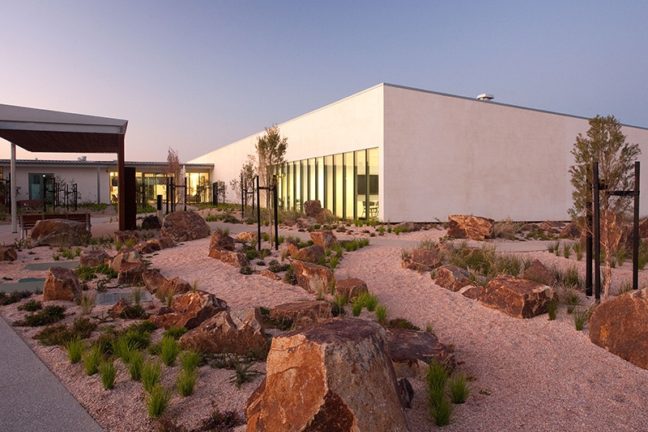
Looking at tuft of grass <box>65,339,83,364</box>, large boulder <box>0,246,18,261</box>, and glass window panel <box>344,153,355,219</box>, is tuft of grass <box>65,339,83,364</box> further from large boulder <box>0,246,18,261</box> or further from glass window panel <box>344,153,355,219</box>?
glass window panel <box>344,153,355,219</box>

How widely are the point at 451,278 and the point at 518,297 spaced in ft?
5.33

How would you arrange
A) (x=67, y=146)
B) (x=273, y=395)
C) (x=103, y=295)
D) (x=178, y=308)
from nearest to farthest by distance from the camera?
(x=273, y=395), (x=178, y=308), (x=103, y=295), (x=67, y=146)

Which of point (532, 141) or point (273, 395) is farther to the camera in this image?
point (532, 141)

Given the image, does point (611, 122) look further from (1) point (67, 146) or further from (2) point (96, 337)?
(1) point (67, 146)

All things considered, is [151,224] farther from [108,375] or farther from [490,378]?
[490,378]

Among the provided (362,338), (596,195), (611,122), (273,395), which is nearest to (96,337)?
(273,395)

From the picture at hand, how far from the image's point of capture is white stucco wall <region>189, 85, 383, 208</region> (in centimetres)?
1873

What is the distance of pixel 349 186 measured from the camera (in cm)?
2100

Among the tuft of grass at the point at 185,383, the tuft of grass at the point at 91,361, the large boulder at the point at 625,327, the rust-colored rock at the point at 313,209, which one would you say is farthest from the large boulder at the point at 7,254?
the rust-colored rock at the point at 313,209

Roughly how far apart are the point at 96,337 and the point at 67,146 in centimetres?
1658

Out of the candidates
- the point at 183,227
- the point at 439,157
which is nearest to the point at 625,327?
the point at 183,227

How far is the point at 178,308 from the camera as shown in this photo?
6.46 metres

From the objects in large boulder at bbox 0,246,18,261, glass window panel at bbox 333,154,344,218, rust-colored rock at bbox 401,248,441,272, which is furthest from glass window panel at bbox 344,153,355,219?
large boulder at bbox 0,246,18,261

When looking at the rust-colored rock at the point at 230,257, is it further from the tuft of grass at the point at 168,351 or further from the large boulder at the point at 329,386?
the large boulder at the point at 329,386
